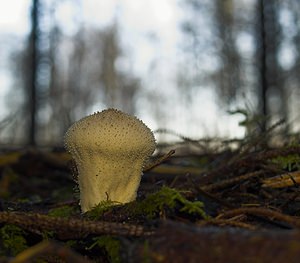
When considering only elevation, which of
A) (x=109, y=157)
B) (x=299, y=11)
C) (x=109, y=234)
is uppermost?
(x=299, y=11)

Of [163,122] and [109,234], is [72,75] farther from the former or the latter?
[109,234]

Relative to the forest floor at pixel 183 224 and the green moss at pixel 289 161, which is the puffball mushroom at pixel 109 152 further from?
the green moss at pixel 289 161

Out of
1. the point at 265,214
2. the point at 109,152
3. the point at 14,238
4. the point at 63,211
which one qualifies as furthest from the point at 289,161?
the point at 14,238

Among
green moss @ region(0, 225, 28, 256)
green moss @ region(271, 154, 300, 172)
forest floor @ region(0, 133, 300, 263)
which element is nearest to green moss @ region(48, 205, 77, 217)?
forest floor @ region(0, 133, 300, 263)

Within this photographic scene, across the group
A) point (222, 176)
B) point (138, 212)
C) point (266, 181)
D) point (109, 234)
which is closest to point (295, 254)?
point (109, 234)

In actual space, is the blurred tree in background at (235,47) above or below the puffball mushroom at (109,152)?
above

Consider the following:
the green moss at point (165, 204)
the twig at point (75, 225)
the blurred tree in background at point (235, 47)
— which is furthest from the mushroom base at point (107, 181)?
the blurred tree in background at point (235, 47)

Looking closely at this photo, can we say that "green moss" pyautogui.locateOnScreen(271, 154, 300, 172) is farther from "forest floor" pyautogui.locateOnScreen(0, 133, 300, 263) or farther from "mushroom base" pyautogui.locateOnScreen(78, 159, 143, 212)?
"mushroom base" pyautogui.locateOnScreen(78, 159, 143, 212)
